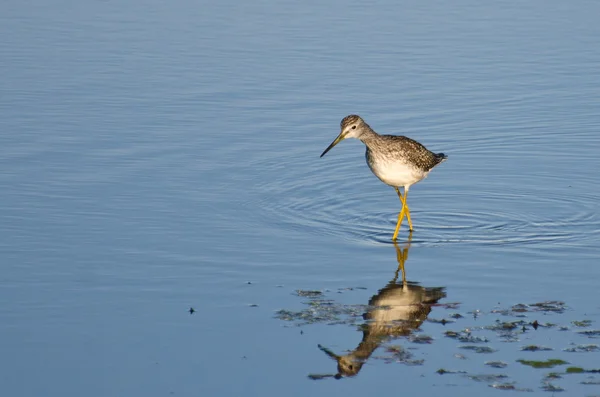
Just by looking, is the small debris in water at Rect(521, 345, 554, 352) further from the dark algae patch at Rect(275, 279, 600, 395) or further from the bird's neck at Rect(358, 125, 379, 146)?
the bird's neck at Rect(358, 125, 379, 146)

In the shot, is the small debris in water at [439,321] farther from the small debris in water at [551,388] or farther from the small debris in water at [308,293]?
the small debris in water at [551,388]

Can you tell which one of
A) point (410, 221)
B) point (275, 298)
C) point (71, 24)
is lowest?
point (275, 298)

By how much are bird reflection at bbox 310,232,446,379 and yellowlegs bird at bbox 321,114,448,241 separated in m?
2.09

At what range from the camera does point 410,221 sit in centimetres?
1391

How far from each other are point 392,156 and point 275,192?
2052mm

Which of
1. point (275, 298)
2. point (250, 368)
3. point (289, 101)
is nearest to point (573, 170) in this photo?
point (289, 101)

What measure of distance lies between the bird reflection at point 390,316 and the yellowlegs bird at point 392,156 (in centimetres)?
209

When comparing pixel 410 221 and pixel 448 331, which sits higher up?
pixel 410 221

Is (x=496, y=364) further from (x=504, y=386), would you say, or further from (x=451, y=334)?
(x=451, y=334)

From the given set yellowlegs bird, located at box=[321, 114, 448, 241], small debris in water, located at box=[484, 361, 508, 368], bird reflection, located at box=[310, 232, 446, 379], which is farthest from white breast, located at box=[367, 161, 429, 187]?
small debris in water, located at box=[484, 361, 508, 368]

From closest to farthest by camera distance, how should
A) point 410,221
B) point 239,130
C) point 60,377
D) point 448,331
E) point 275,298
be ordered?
1. point 60,377
2. point 448,331
3. point 275,298
4. point 410,221
5. point 239,130

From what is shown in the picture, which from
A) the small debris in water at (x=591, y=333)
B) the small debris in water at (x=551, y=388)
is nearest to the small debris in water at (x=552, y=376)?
the small debris in water at (x=551, y=388)

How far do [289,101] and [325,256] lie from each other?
22.9ft

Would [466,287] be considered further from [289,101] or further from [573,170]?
[289,101]
